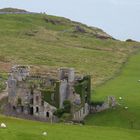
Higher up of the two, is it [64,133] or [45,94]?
[45,94]

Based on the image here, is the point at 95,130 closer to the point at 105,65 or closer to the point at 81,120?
the point at 81,120

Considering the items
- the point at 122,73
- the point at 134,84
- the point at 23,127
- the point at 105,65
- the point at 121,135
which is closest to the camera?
the point at 23,127

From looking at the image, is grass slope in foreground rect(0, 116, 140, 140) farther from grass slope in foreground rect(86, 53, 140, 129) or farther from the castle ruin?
the castle ruin

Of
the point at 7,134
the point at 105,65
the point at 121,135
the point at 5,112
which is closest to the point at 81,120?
the point at 5,112

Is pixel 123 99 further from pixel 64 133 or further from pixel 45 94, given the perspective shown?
pixel 64 133

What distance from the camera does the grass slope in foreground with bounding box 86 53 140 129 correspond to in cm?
9150

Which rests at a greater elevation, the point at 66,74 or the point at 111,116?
the point at 66,74

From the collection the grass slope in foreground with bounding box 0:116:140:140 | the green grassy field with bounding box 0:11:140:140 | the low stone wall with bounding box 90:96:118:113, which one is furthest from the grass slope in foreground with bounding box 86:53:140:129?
the grass slope in foreground with bounding box 0:116:140:140

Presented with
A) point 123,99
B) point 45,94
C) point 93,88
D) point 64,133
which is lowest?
point 123,99

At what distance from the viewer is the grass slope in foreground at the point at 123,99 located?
300ft

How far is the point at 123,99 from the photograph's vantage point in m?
108

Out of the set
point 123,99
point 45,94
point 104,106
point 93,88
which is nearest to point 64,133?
point 45,94

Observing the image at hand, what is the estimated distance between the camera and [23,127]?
64812 mm

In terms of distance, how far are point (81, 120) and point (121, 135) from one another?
21.9 metres
